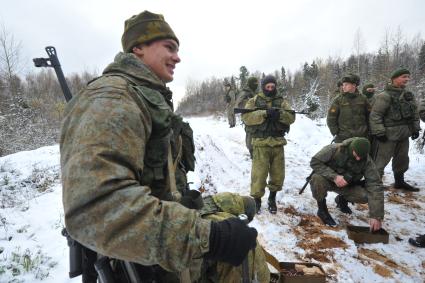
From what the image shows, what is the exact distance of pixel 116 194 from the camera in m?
0.99

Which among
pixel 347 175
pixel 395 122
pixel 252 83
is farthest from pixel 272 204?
pixel 252 83

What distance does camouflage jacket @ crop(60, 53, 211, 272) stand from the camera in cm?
98

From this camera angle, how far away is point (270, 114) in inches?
181

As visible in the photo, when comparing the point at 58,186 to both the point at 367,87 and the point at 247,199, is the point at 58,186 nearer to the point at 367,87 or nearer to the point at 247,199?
the point at 247,199

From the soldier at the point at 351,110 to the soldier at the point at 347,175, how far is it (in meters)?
1.65

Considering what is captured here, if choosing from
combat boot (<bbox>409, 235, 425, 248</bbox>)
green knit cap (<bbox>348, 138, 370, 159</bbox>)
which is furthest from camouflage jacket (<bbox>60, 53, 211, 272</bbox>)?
combat boot (<bbox>409, 235, 425, 248</bbox>)

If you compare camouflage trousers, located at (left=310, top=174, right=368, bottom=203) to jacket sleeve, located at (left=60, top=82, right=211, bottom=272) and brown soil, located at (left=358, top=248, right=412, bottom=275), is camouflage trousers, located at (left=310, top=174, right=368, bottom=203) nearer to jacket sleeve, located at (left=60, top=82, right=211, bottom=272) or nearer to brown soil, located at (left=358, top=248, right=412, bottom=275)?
brown soil, located at (left=358, top=248, right=412, bottom=275)

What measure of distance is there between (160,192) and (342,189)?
3.84 metres

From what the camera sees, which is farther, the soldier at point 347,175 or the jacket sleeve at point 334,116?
the jacket sleeve at point 334,116

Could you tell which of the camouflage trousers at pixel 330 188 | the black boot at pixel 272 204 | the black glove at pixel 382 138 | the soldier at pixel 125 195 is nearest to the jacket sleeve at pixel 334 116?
the black glove at pixel 382 138

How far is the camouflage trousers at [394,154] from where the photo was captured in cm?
565

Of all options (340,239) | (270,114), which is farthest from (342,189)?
(270,114)

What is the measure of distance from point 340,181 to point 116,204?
399 cm

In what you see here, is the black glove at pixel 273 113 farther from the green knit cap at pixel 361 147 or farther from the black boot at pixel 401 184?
the black boot at pixel 401 184
